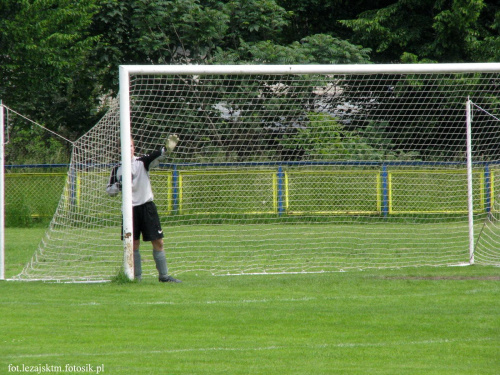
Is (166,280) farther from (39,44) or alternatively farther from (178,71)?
(39,44)

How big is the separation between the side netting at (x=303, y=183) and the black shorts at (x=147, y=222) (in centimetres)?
212

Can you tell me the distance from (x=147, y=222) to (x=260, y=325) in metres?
3.30

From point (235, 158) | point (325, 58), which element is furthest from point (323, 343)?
point (325, 58)

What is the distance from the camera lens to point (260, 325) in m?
6.96

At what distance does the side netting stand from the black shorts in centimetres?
212

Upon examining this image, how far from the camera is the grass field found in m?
5.45

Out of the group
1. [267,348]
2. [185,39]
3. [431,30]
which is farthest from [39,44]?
[267,348]

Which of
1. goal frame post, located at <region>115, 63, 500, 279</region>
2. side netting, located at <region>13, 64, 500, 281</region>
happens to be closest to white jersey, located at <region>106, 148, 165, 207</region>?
goal frame post, located at <region>115, 63, 500, 279</region>

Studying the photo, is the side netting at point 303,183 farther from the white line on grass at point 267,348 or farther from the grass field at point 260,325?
the white line on grass at point 267,348

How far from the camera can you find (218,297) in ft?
28.4

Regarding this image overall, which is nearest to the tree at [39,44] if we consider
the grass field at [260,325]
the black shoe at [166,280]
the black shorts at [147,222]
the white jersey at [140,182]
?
the white jersey at [140,182]

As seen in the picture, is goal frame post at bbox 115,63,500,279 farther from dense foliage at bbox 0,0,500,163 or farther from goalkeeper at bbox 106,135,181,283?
dense foliage at bbox 0,0,500,163

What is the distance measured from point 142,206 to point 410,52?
19745 mm

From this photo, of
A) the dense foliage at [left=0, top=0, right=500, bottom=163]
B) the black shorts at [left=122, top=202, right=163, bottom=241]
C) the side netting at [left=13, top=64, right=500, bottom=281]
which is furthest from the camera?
the dense foliage at [left=0, top=0, right=500, bottom=163]
